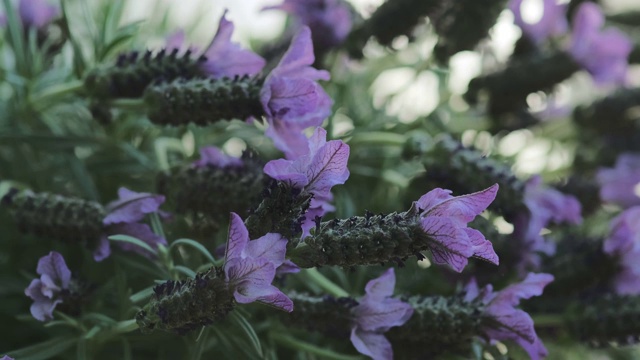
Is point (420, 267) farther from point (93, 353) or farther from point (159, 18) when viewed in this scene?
point (159, 18)

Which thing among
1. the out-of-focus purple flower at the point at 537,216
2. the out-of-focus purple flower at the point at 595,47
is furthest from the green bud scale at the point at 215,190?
the out-of-focus purple flower at the point at 595,47

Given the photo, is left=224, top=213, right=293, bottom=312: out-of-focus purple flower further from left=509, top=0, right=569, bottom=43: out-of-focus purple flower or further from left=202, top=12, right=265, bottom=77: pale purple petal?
left=509, top=0, right=569, bottom=43: out-of-focus purple flower

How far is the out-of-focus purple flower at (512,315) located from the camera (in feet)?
1.68

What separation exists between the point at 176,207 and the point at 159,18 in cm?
45

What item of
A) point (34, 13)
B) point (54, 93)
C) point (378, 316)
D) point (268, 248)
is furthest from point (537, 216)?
point (34, 13)

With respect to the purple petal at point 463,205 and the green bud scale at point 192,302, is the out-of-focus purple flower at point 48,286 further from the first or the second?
the purple petal at point 463,205

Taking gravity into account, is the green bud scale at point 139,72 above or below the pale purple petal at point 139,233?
above

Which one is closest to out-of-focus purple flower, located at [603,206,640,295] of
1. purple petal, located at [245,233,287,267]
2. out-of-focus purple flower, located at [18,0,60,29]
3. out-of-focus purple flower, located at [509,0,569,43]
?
out-of-focus purple flower, located at [509,0,569,43]

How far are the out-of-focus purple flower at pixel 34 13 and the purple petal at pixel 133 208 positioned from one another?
1.10 ft

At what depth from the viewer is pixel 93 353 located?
0.56 m

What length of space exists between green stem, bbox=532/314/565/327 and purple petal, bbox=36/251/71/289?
1.30ft

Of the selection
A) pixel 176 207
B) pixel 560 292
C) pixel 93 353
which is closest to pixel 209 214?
pixel 176 207

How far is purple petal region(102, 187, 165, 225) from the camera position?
0.53m

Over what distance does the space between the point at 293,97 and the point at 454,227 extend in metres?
0.17
